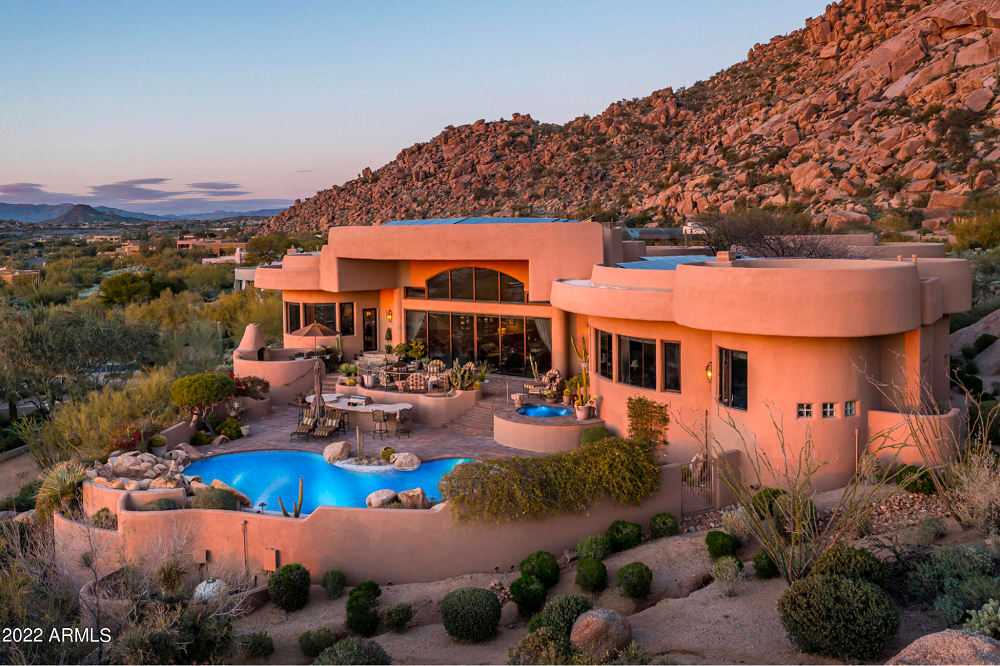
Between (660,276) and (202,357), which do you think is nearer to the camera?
(660,276)

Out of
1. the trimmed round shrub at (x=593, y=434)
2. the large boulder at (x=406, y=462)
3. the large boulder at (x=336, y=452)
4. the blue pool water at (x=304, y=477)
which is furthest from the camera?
the large boulder at (x=336, y=452)

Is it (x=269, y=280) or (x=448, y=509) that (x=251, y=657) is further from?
(x=269, y=280)

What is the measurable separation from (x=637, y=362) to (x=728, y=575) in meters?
7.59

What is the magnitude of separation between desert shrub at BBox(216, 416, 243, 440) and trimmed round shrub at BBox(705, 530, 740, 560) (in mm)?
14088

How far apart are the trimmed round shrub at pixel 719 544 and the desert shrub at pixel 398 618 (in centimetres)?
547

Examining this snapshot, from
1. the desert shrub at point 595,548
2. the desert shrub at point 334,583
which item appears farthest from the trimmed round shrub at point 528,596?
the desert shrub at point 334,583

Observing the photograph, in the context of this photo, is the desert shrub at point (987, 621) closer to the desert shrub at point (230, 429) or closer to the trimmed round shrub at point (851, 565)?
the trimmed round shrub at point (851, 565)

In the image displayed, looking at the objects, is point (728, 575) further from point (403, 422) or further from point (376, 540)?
point (403, 422)

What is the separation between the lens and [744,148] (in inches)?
2491

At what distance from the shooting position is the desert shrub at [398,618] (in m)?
11.7

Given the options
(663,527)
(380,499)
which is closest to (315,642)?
(380,499)

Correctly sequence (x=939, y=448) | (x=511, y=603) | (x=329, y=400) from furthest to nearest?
(x=329, y=400) < (x=939, y=448) < (x=511, y=603)

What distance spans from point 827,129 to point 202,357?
5276 cm

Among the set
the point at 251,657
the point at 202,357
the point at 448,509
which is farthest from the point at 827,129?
the point at 251,657
